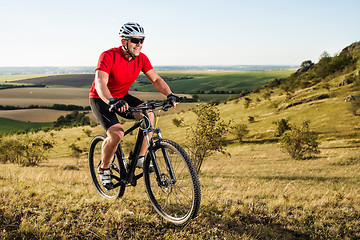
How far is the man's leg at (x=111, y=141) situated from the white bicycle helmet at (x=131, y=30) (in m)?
1.71

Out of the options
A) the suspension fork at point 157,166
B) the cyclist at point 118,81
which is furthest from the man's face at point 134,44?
the suspension fork at point 157,166

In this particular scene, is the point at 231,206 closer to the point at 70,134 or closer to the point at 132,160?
the point at 132,160

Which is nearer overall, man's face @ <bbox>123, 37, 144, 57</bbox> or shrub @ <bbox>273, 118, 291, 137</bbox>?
man's face @ <bbox>123, 37, 144, 57</bbox>

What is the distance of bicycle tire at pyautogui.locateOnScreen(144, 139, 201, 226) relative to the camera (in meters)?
4.56

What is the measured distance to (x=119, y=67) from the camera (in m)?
5.45

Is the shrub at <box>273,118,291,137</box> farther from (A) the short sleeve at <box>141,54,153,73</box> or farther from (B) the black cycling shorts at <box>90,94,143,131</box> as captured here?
(B) the black cycling shorts at <box>90,94,143,131</box>

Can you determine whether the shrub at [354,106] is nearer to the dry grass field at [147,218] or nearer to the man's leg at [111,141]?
the dry grass field at [147,218]

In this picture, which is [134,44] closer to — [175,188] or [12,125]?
[175,188]

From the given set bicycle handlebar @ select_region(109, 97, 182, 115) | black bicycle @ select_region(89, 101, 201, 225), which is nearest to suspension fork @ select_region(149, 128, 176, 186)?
black bicycle @ select_region(89, 101, 201, 225)

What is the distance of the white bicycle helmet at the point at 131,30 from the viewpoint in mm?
5164

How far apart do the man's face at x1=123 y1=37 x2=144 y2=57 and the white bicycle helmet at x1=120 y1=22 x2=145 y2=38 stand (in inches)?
3.9

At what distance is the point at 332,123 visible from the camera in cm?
6166

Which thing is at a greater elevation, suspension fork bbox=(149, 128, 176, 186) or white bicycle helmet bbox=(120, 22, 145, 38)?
white bicycle helmet bbox=(120, 22, 145, 38)

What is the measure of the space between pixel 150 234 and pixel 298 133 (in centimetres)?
4093
